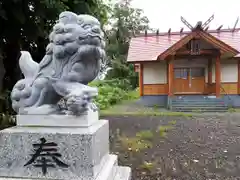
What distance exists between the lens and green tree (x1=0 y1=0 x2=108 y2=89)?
386 centimetres

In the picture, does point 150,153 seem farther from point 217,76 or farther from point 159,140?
point 217,76

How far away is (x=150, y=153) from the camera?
15.7 ft

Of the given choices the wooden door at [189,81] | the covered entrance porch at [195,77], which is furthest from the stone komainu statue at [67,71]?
the wooden door at [189,81]

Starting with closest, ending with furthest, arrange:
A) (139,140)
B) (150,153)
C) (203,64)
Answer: (150,153), (139,140), (203,64)

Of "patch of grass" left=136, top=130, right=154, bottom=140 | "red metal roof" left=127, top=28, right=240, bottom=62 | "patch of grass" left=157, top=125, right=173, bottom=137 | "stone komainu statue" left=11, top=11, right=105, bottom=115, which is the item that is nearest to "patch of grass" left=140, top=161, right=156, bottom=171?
"patch of grass" left=136, top=130, right=154, bottom=140

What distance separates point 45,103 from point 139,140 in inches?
140

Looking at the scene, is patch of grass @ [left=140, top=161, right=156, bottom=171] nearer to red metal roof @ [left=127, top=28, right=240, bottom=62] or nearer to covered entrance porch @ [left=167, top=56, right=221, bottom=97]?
red metal roof @ [left=127, top=28, right=240, bottom=62]

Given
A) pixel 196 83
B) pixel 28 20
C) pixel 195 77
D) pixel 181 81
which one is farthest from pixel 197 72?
pixel 28 20

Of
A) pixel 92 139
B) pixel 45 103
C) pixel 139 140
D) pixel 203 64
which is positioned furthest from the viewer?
pixel 203 64

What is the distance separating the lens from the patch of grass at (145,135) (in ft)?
19.3

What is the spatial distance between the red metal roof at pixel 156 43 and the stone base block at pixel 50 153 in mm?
10448

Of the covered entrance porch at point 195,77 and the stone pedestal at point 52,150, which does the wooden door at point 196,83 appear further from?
the stone pedestal at point 52,150

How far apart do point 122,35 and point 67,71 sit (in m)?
21.2

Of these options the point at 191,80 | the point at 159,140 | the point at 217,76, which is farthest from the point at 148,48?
the point at 159,140
